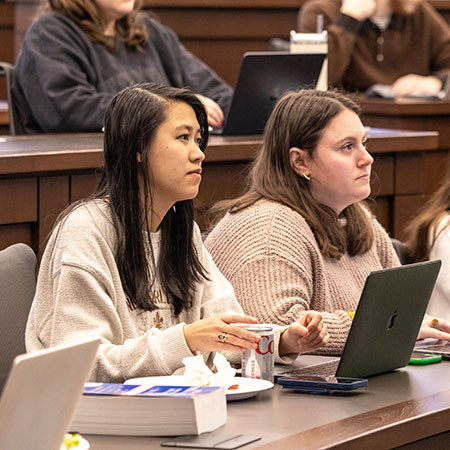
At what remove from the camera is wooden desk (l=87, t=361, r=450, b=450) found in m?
1.60

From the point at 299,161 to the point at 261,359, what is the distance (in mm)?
789

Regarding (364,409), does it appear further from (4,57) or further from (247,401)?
(4,57)

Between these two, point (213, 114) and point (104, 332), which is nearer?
point (104, 332)

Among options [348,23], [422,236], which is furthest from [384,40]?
[422,236]

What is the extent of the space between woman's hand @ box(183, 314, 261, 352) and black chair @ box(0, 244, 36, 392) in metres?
0.42

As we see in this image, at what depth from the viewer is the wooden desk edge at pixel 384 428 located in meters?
1.59

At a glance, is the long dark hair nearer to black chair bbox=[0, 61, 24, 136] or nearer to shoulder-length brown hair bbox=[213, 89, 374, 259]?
shoulder-length brown hair bbox=[213, 89, 374, 259]

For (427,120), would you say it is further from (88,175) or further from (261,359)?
(261,359)

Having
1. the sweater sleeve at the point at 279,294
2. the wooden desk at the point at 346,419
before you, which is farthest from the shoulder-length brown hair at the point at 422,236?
the wooden desk at the point at 346,419

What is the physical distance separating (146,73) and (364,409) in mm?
2309

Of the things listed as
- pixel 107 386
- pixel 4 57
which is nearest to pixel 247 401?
pixel 107 386

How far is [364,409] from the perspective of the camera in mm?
1794

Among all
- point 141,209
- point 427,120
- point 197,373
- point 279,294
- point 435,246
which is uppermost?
point 141,209

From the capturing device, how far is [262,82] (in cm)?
349
